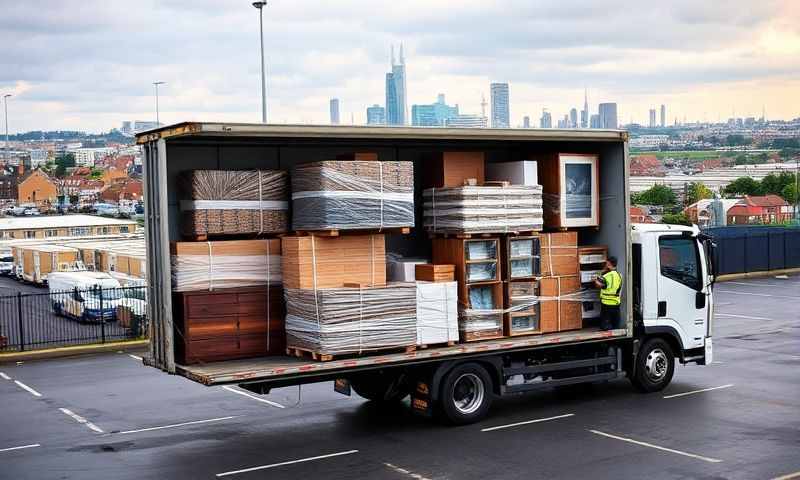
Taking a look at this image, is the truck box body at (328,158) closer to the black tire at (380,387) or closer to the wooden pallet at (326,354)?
the wooden pallet at (326,354)

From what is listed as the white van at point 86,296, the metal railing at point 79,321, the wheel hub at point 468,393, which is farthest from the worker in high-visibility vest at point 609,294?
the white van at point 86,296

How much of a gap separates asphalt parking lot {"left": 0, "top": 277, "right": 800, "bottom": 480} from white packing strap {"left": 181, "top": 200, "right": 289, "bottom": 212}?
2.89m

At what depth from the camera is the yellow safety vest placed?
1412 centimetres

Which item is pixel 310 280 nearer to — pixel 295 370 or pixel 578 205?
pixel 295 370

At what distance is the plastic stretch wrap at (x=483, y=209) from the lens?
13125mm

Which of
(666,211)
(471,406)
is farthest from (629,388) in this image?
(666,211)

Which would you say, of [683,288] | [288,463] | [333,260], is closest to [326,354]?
[333,260]

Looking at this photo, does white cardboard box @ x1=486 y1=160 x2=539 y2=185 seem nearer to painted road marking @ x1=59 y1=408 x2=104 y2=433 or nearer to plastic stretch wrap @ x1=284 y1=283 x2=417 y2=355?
plastic stretch wrap @ x1=284 y1=283 x2=417 y2=355

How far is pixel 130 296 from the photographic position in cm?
2409

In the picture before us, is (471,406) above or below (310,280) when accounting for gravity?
below

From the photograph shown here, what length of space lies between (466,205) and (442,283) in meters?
1.07

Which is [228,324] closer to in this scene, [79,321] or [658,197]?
[79,321]

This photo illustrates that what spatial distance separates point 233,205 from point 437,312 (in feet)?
9.32

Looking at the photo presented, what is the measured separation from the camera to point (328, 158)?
13.6 meters
